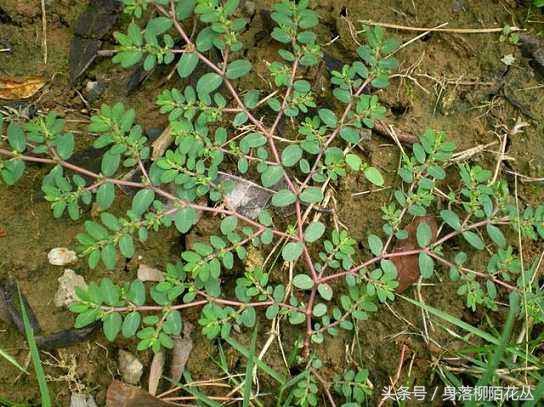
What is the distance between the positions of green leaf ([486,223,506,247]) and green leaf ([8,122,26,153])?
2.15 meters

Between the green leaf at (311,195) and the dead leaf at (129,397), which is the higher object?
the green leaf at (311,195)

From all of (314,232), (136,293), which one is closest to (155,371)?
(136,293)

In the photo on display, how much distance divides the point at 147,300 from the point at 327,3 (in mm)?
1689

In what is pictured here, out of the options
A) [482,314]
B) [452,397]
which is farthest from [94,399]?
[482,314]

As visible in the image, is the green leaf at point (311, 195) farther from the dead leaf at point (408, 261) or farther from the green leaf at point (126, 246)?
the green leaf at point (126, 246)

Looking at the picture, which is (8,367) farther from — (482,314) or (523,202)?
Answer: (523,202)

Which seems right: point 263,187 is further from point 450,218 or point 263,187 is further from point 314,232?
point 450,218

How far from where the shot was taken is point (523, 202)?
2.93m

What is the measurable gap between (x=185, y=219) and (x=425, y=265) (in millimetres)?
1107

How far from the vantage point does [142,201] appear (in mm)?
2635

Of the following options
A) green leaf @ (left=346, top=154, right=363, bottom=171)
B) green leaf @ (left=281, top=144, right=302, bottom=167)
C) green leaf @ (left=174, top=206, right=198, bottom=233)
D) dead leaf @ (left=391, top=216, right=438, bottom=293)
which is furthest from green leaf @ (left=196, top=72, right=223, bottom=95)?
dead leaf @ (left=391, top=216, right=438, bottom=293)

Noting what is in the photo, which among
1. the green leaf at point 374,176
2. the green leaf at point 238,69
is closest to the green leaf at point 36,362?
the green leaf at point 238,69

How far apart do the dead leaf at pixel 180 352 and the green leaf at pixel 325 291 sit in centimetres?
61

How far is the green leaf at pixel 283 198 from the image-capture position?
2721mm
